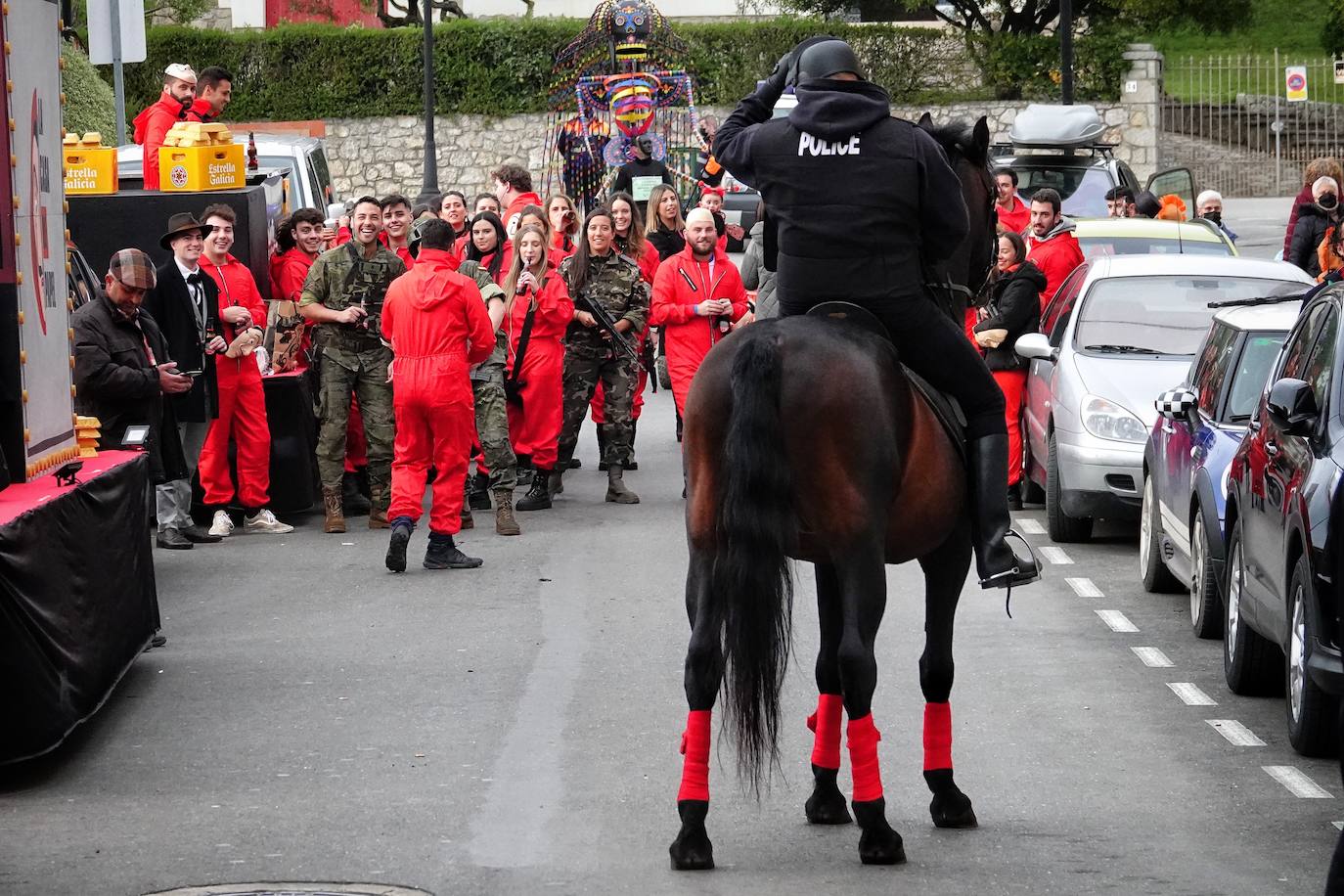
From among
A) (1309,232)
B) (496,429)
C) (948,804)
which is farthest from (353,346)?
(1309,232)

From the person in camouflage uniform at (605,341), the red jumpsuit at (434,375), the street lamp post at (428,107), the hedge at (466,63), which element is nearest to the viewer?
the red jumpsuit at (434,375)

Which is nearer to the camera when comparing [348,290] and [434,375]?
[434,375]

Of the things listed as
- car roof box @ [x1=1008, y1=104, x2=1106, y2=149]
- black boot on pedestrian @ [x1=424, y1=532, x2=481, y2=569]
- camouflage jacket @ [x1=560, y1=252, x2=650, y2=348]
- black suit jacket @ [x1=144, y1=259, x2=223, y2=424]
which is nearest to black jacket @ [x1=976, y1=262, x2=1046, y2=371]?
camouflage jacket @ [x1=560, y1=252, x2=650, y2=348]

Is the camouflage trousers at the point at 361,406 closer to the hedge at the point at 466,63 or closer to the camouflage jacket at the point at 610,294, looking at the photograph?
the camouflage jacket at the point at 610,294

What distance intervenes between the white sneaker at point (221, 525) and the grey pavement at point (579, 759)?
6.04 feet

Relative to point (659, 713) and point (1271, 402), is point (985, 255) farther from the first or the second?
point (659, 713)

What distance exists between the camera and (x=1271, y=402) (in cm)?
801

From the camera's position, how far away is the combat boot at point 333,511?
46.5ft

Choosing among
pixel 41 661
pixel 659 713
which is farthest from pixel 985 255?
pixel 41 661

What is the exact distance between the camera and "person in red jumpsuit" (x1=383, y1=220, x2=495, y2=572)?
12164 millimetres

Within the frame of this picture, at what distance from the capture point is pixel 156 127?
16797 mm

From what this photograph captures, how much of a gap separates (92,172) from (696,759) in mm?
10451

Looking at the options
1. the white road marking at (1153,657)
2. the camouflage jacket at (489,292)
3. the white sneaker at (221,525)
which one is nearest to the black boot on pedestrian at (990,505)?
the white road marking at (1153,657)

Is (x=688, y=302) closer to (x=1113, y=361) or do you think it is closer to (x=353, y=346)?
(x=353, y=346)
